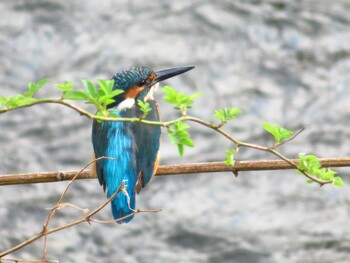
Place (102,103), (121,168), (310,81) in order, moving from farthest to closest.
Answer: (310,81), (121,168), (102,103)

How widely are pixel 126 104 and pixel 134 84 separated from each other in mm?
193

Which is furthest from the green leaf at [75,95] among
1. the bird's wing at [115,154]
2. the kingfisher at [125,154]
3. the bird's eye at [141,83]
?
the bird's eye at [141,83]

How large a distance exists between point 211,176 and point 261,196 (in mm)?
426

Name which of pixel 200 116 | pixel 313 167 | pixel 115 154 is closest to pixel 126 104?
pixel 115 154

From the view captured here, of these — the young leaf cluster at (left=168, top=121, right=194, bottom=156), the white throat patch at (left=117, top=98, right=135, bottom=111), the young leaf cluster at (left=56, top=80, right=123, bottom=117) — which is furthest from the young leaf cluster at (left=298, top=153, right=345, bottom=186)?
the white throat patch at (left=117, top=98, right=135, bottom=111)

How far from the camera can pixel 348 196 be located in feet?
21.6

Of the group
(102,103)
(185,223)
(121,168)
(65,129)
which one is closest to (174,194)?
(185,223)

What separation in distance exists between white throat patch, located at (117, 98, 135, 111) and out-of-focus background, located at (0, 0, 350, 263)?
7.68ft

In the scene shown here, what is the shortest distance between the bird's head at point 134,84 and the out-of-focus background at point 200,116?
2164 mm

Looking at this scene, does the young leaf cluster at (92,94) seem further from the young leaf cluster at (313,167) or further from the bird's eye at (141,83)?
the bird's eye at (141,83)

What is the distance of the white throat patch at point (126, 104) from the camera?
395 centimetres

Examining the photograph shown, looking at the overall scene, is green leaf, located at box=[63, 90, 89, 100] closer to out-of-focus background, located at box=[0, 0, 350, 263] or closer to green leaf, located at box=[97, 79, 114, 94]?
green leaf, located at box=[97, 79, 114, 94]

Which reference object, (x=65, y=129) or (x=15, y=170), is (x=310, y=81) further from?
(x=15, y=170)

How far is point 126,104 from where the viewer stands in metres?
3.96
